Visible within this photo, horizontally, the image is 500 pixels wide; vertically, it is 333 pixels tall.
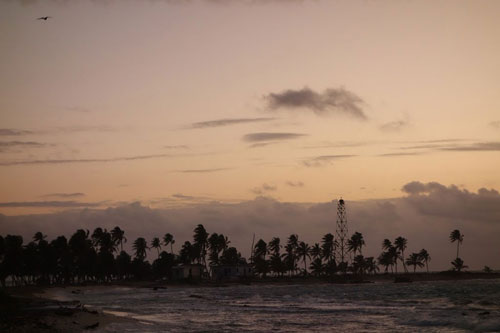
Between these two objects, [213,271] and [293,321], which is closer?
[293,321]

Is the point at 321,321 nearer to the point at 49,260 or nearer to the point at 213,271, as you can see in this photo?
the point at 49,260

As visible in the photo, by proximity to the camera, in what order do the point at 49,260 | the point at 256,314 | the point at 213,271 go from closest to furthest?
the point at 256,314 < the point at 49,260 < the point at 213,271

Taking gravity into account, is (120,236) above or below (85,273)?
above

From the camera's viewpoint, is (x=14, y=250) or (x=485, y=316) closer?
(x=485, y=316)

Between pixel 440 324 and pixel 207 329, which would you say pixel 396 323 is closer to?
pixel 440 324

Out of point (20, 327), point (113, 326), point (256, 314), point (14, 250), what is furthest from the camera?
point (14, 250)

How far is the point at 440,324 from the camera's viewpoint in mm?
47781

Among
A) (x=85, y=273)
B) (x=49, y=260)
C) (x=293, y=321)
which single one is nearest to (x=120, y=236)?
(x=85, y=273)

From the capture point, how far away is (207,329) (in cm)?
4288

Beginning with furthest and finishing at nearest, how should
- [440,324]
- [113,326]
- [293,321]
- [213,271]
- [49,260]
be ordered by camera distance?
[213,271]
[49,260]
[293,321]
[440,324]
[113,326]

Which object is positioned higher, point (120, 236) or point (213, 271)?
point (120, 236)

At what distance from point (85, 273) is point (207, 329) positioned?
13970 centimetres

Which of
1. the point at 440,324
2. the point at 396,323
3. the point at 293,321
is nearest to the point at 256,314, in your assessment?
the point at 293,321

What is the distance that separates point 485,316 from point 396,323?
10.4 metres
